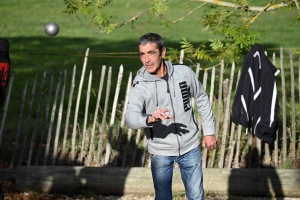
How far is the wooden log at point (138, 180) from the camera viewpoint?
7.86 meters

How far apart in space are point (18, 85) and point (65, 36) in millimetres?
7078

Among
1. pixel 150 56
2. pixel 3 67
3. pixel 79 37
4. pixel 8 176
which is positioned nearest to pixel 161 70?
pixel 150 56

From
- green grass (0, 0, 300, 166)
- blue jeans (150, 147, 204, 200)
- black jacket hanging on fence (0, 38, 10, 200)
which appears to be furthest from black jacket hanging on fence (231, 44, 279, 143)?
green grass (0, 0, 300, 166)

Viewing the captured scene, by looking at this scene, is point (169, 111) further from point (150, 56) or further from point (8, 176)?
point (8, 176)

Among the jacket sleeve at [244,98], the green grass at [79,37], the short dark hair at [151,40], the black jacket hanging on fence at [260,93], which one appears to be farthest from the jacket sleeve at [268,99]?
the green grass at [79,37]

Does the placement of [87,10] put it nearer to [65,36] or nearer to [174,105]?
[174,105]

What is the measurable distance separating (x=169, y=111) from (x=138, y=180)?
2.54 m

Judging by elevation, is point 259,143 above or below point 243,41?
below

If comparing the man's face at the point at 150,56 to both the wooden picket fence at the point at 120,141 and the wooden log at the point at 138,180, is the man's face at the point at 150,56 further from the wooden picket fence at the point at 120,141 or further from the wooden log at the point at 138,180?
the wooden picket fence at the point at 120,141

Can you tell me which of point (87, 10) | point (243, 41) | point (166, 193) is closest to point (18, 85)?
point (87, 10)

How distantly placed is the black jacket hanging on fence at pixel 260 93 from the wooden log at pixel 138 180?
0.50m

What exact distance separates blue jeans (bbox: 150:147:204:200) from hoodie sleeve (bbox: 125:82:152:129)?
17.2 inches

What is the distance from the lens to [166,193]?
5.88m

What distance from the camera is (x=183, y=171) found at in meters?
5.86
